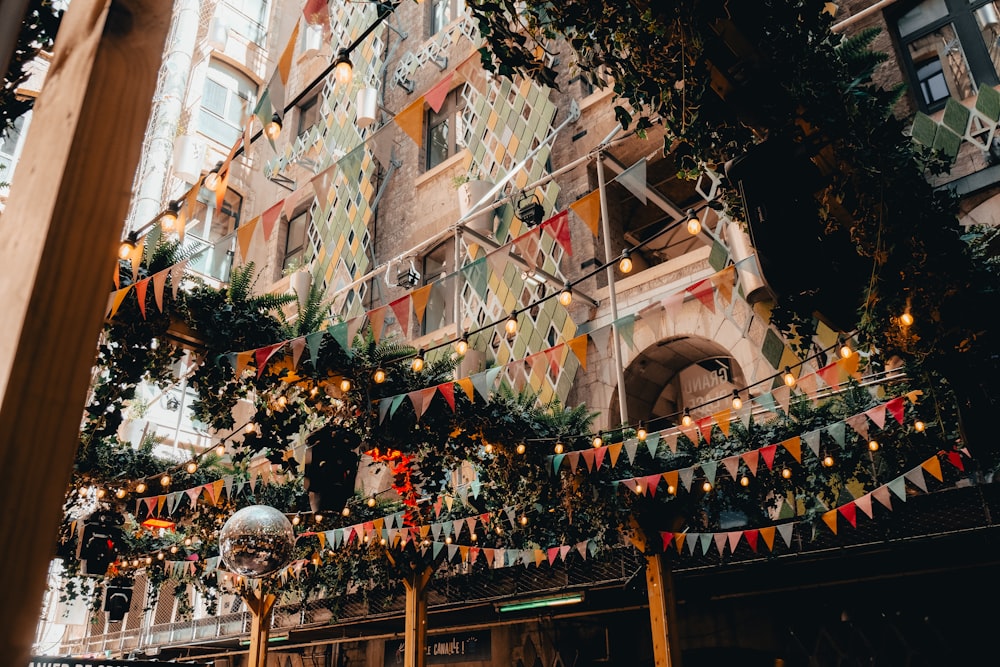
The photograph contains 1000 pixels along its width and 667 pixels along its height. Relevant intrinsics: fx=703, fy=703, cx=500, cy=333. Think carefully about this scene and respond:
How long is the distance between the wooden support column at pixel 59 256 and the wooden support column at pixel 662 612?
7389 mm

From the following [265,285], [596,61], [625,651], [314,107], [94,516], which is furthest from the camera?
[314,107]

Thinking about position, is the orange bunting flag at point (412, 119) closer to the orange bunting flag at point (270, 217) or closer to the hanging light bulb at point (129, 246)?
the orange bunting flag at point (270, 217)

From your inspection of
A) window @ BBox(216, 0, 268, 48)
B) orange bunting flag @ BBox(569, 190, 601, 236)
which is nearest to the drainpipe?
window @ BBox(216, 0, 268, 48)

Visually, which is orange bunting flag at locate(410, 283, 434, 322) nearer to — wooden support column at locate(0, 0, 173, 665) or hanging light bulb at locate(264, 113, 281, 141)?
hanging light bulb at locate(264, 113, 281, 141)

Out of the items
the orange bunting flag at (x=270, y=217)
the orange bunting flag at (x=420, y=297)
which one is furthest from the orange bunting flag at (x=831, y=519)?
the orange bunting flag at (x=270, y=217)

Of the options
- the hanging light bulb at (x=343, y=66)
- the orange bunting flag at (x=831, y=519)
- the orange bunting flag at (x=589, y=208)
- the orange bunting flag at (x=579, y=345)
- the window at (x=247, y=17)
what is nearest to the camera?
the hanging light bulb at (x=343, y=66)

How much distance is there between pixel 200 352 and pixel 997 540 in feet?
27.2

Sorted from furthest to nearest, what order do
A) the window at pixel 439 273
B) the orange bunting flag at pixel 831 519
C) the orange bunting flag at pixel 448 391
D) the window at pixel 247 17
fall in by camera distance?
the window at pixel 247 17
the window at pixel 439 273
the orange bunting flag at pixel 831 519
the orange bunting flag at pixel 448 391

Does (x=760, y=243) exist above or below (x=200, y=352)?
below

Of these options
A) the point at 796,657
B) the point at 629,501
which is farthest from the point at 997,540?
the point at 629,501

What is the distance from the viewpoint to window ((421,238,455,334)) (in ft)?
44.4

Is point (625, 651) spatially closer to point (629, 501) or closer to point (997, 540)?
point (629, 501)

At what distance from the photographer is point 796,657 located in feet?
29.5

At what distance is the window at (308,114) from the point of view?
61.8ft
